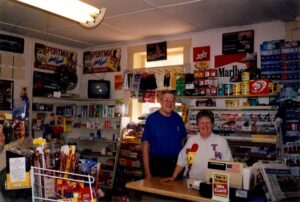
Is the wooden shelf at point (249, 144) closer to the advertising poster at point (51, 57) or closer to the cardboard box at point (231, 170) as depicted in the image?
the cardboard box at point (231, 170)

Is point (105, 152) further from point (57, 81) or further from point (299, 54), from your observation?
point (299, 54)

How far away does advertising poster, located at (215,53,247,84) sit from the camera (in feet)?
16.8

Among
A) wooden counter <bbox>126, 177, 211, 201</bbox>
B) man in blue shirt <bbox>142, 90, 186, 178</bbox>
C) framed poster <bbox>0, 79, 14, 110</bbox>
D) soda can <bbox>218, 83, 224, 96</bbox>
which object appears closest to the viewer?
wooden counter <bbox>126, 177, 211, 201</bbox>

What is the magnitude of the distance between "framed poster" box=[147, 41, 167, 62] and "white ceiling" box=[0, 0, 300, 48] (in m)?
0.18

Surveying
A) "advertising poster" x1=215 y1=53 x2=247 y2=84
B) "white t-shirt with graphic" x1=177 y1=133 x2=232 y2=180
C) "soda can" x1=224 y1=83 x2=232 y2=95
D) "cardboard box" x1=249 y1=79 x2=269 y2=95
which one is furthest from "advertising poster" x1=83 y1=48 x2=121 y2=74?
"white t-shirt with graphic" x1=177 y1=133 x2=232 y2=180

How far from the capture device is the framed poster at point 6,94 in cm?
565

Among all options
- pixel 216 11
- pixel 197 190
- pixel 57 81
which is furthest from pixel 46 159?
pixel 57 81

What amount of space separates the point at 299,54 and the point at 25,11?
13.5 feet

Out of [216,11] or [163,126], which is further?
[216,11]

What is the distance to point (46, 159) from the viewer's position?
1.58 meters

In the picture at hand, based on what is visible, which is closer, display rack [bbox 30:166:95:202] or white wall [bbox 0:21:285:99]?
display rack [bbox 30:166:95:202]

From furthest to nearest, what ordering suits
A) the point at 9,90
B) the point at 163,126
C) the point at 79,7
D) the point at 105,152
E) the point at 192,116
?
the point at 105,152
the point at 9,90
the point at 192,116
the point at 163,126
the point at 79,7

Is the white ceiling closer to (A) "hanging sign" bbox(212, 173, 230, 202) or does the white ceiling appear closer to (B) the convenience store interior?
(B) the convenience store interior

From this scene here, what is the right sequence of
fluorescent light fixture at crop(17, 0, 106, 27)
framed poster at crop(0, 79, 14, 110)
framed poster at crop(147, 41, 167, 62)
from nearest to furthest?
fluorescent light fixture at crop(17, 0, 106, 27) → framed poster at crop(0, 79, 14, 110) → framed poster at crop(147, 41, 167, 62)
